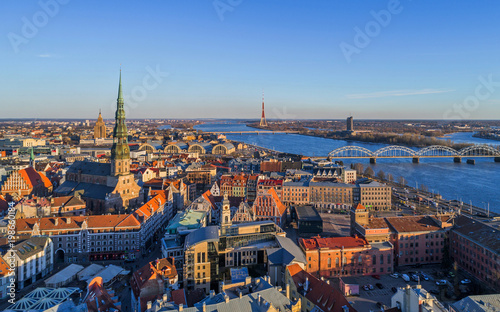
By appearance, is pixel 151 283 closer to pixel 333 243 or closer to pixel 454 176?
pixel 333 243

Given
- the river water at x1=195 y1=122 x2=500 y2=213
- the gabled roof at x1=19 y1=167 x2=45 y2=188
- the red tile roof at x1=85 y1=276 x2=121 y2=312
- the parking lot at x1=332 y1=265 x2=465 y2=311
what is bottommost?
the parking lot at x1=332 y1=265 x2=465 y2=311

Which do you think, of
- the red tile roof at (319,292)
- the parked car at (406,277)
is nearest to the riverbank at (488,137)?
the parked car at (406,277)

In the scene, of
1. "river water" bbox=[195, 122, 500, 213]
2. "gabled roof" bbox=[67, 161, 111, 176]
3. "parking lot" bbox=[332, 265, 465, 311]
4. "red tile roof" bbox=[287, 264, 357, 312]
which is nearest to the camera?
"red tile roof" bbox=[287, 264, 357, 312]

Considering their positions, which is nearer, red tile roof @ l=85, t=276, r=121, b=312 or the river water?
red tile roof @ l=85, t=276, r=121, b=312

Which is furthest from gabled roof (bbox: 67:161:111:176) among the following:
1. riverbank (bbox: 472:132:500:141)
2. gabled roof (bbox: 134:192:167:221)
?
riverbank (bbox: 472:132:500:141)

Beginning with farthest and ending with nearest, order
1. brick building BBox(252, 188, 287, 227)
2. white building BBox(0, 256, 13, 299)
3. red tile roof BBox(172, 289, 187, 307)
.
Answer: brick building BBox(252, 188, 287, 227) → white building BBox(0, 256, 13, 299) → red tile roof BBox(172, 289, 187, 307)

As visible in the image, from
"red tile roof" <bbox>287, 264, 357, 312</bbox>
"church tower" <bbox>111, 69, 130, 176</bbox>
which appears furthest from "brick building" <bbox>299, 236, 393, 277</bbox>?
"church tower" <bbox>111, 69, 130, 176</bbox>

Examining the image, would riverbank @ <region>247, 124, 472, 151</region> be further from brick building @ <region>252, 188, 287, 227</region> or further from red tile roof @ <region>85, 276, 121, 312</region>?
red tile roof @ <region>85, 276, 121, 312</region>

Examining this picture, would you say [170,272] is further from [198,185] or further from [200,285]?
[198,185]

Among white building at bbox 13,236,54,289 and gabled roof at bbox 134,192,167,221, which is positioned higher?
gabled roof at bbox 134,192,167,221
